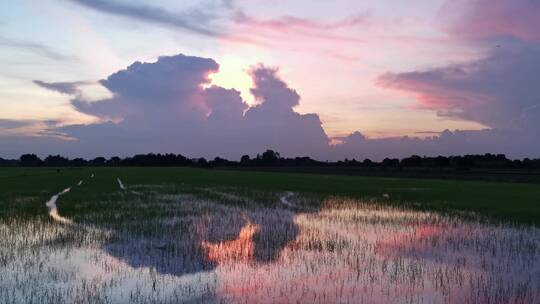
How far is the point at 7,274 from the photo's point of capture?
34.2 feet

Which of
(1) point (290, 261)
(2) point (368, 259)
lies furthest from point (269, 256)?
(2) point (368, 259)

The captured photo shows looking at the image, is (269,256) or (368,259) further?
(269,256)

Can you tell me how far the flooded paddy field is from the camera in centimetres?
910

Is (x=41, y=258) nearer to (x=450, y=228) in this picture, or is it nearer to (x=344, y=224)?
(x=344, y=224)

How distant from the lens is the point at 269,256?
41.6 ft

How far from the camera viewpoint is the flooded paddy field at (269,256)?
910 centimetres

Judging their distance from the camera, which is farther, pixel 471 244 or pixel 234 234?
pixel 234 234

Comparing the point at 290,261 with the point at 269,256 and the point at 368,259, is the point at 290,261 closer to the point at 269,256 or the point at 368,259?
the point at 269,256

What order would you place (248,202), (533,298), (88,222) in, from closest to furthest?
1. (533,298)
2. (88,222)
3. (248,202)

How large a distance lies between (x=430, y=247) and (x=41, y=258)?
35.3 feet

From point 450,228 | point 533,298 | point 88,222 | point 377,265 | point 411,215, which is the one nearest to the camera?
point 533,298

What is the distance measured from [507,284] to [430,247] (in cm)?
422

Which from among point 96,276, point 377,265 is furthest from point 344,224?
point 96,276

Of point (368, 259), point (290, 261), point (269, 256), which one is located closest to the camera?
point (290, 261)
